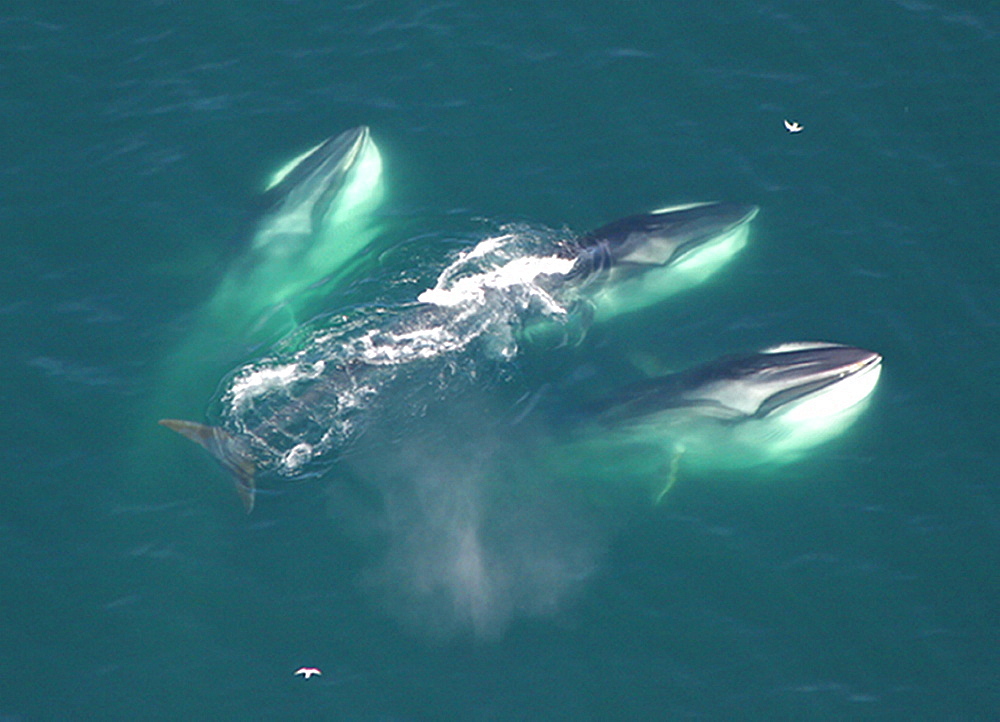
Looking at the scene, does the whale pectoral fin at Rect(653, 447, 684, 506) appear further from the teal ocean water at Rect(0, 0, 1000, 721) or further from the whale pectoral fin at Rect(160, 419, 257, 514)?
the whale pectoral fin at Rect(160, 419, 257, 514)

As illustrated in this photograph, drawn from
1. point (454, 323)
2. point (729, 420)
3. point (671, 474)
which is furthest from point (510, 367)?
point (729, 420)

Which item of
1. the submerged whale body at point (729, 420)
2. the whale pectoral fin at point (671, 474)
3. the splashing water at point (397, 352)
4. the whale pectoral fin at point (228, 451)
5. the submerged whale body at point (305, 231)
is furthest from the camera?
the submerged whale body at point (305, 231)

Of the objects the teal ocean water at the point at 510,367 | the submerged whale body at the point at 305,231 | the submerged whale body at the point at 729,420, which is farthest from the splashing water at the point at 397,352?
the submerged whale body at the point at 729,420

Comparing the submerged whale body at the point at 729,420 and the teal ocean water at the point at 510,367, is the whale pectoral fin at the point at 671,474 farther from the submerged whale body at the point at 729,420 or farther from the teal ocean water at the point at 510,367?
the teal ocean water at the point at 510,367

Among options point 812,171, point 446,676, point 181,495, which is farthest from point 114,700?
point 812,171

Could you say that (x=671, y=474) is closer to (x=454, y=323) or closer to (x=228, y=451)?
(x=454, y=323)

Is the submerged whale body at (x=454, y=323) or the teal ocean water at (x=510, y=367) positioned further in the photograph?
the submerged whale body at (x=454, y=323)

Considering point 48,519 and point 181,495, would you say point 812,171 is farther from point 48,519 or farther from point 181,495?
point 48,519
